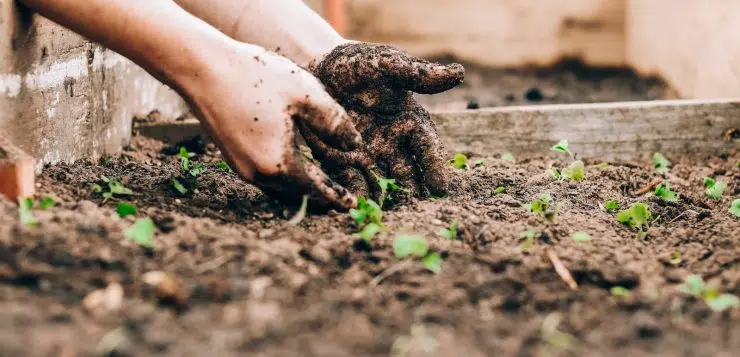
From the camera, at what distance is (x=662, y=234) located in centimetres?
180

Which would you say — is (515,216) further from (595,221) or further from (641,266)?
(641,266)

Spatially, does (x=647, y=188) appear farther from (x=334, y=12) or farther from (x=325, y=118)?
(x=334, y=12)

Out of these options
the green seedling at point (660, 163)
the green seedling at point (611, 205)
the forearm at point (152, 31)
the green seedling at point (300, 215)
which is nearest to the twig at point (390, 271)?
the green seedling at point (300, 215)

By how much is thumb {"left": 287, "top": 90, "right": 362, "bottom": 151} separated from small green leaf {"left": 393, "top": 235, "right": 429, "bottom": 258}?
411 millimetres

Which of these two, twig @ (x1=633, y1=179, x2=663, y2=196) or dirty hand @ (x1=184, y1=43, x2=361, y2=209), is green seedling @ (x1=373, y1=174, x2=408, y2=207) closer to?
dirty hand @ (x1=184, y1=43, x2=361, y2=209)

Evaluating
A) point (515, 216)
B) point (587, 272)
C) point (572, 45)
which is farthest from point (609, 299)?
point (572, 45)

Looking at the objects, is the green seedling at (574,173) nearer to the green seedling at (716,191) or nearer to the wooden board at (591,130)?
the green seedling at (716,191)

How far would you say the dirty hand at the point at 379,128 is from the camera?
196cm

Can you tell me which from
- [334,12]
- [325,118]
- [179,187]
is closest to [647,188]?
[325,118]

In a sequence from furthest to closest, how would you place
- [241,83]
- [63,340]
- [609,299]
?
[241,83], [609,299], [63,340]

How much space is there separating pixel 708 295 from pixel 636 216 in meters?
0.53

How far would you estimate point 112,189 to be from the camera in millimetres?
1809

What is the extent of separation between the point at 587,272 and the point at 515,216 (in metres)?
0.39

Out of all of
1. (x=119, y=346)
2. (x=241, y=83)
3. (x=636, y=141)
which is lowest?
(x=636, y=141)
